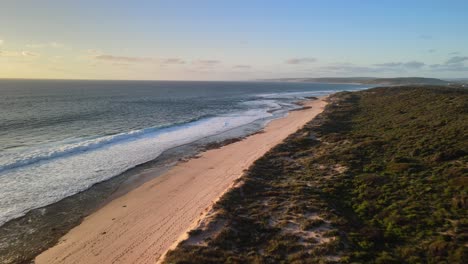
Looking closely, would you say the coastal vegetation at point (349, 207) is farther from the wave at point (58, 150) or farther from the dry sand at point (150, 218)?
the wave at point (58, 150)

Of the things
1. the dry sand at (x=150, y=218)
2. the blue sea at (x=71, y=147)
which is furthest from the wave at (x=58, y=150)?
the dry sand at (x=150, y=218)

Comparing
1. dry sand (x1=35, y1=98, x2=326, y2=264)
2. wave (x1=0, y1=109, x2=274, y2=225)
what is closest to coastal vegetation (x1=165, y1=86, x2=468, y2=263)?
dry sand (x1=35, y1=98, x2=326, y2=264)

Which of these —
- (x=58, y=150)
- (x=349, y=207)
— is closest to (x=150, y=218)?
(x=349, y=207)

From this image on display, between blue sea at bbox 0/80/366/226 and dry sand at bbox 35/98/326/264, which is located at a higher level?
blue sea at bbox 0/80/366/226


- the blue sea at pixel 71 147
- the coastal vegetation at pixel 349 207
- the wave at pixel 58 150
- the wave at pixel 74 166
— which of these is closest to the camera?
the coastal vegetation at pixel 349 207

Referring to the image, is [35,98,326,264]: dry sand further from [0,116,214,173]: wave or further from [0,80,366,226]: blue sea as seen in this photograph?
[0,116,214,173]: wave

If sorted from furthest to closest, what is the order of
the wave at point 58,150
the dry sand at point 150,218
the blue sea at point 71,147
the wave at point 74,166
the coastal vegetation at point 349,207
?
the wave at point 58,150 → the blue sea at point 71,147 → the wave at point 74,166 → the dry sand at point 150,218 → the coastal vegetation at point 349,207
